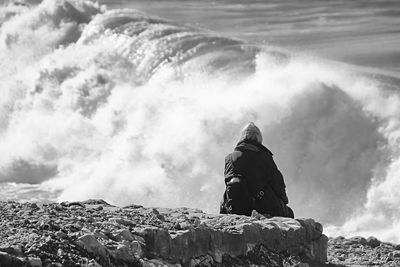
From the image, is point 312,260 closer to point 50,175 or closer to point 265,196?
point 265,196

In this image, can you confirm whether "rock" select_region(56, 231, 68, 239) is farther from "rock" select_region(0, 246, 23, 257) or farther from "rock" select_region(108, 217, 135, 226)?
"rock" select_region(108, 217, 135, 226)

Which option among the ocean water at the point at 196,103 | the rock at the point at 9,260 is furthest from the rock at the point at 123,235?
the ocean water at the point at 196,103

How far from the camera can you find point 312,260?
987 centimetres

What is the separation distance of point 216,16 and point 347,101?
13.0 m

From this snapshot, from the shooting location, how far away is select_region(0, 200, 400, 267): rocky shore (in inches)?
301

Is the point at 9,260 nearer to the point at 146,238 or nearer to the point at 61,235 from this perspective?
the point at 61,235

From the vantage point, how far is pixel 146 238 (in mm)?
8359

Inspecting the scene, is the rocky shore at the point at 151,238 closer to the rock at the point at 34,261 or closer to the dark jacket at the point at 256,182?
the rock at the point at 34,261

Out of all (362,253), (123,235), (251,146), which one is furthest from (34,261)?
(362,253)

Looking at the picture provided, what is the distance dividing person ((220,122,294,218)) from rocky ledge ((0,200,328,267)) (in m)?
0.44

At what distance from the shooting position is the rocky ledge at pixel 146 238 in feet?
25.0

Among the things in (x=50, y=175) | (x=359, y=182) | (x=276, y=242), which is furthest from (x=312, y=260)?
(x=50, y=175)

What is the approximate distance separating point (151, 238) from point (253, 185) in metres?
2.54

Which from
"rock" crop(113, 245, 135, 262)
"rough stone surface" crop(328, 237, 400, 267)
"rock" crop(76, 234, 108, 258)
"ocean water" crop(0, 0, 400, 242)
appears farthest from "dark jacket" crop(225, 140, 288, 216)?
"ocean water" crop(0, 0, 400, 242)
